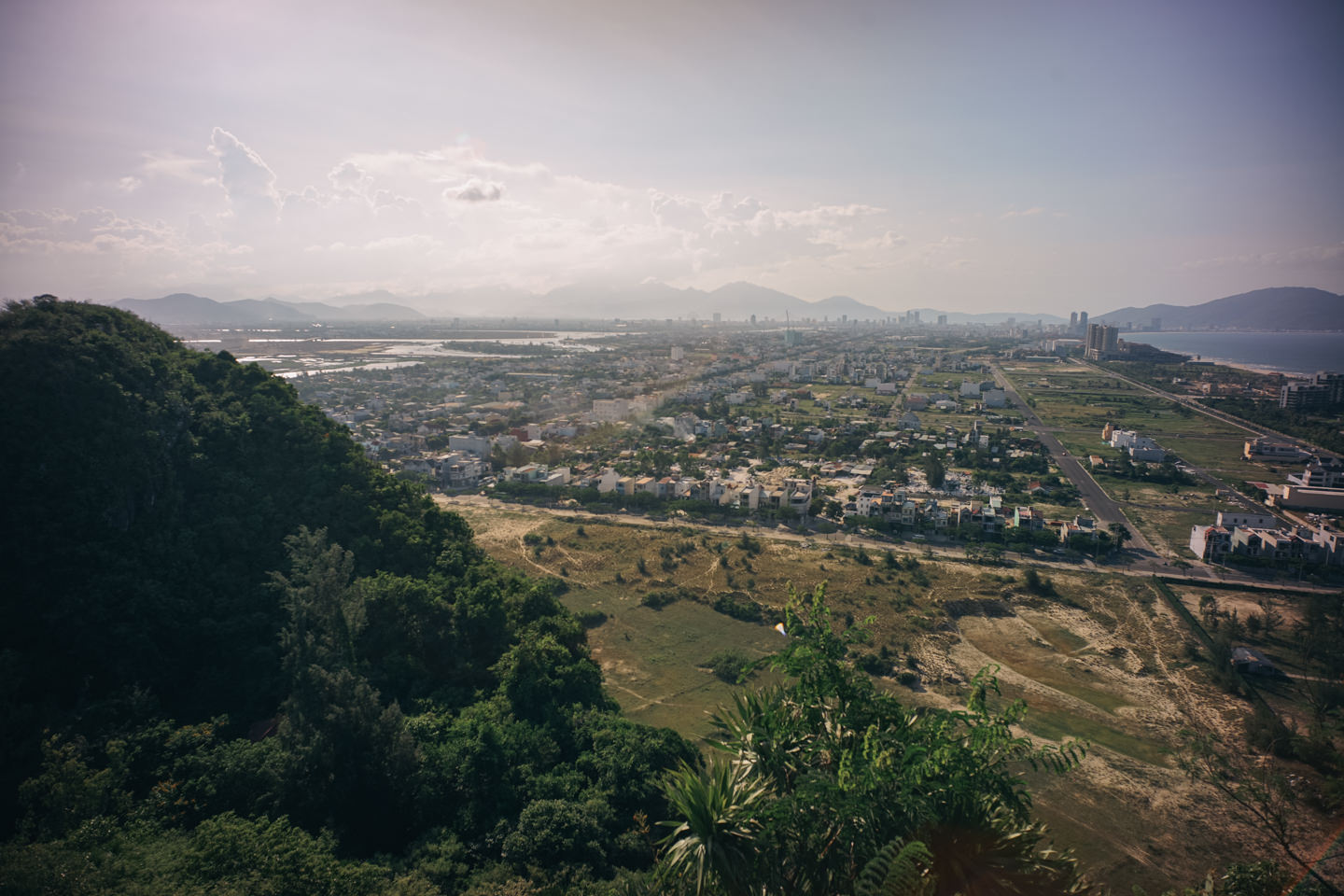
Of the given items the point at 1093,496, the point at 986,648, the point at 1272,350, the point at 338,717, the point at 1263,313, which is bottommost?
the point at 986,648

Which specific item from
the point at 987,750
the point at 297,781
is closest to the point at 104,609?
the point at 297,781

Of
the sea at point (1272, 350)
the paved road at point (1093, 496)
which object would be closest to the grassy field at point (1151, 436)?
the paved road at point (1093, 496)

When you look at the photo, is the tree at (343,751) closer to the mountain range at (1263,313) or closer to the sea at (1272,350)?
the sea at (1272,350)

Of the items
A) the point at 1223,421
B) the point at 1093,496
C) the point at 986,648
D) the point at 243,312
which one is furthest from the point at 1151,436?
the point at 243,312

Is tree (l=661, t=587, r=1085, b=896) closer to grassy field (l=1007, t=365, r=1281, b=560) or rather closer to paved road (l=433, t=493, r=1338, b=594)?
paved road (l=433, t=493, r=1338, b=594)

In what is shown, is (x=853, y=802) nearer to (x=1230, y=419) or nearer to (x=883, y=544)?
(x=883, y=544)

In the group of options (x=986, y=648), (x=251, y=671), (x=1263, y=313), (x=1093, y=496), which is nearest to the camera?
(x=251, y=671)

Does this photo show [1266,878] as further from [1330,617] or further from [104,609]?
[1330,617]
